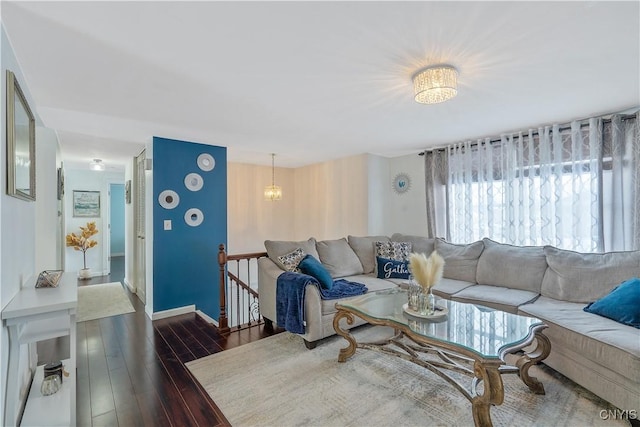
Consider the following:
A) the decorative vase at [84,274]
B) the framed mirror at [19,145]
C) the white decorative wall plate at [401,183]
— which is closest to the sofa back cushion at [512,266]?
the white decorative wall plate at [401,183]

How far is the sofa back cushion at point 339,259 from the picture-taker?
3611 mm

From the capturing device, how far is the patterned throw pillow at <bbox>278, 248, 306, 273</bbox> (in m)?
3.15

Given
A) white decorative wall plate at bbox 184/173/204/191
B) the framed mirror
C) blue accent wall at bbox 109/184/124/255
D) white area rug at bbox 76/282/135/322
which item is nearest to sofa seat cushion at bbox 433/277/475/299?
white decorative wall plate at bbox 184/173/204/191

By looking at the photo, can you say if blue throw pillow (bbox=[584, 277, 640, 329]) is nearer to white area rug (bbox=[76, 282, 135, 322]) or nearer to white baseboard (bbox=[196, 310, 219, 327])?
white baseboard (bbox=[196, 310, 219, 327])

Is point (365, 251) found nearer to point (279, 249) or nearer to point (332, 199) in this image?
point (279, 249)

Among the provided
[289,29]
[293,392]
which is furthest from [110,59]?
[293,392]

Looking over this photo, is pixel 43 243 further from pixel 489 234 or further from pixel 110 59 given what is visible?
pixel 489 234

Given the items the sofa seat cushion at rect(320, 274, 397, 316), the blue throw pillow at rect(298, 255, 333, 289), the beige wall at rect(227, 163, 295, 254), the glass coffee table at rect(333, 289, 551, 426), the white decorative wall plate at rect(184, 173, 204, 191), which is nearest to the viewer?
the glass coffee table at rect(333, 289, 551, 426)

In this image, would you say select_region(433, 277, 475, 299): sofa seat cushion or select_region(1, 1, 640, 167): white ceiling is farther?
select_region(433, 277, 475, 299): sofa seat cushion

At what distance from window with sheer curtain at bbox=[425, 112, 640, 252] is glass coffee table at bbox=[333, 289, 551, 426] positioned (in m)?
1.55

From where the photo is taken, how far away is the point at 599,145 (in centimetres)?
292

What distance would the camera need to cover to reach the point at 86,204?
6414mm

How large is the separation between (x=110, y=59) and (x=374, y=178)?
150 inches

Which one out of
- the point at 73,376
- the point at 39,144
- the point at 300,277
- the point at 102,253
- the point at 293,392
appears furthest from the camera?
the point at 102,253
